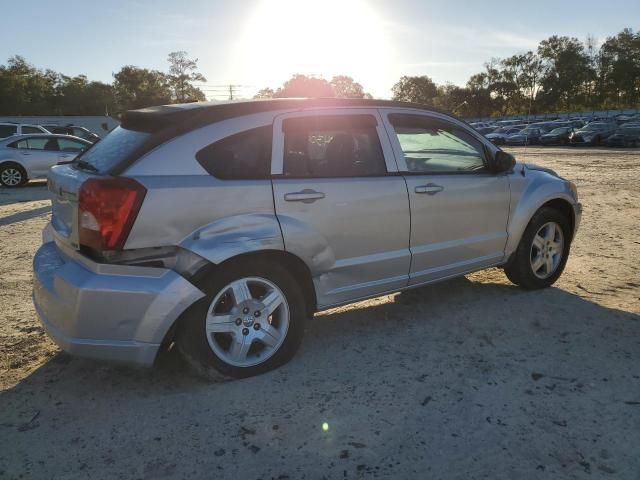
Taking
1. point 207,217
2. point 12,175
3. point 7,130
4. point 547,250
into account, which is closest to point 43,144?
point 12,175

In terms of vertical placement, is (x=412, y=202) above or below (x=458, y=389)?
above

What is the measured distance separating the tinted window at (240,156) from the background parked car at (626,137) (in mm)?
36504

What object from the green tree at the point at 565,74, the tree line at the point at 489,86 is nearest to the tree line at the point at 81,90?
the tree line at the point at 489,86

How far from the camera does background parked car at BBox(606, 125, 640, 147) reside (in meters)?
33.6

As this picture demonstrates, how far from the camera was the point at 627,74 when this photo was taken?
8975 centimetres

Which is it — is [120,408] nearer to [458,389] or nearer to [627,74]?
[458,389]

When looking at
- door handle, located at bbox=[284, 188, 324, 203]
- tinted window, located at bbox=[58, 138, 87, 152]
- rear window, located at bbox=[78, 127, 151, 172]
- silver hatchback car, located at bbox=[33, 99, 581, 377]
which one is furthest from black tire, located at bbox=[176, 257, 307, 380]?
tinted window, located at bbox=[58, 138, 87, 152]

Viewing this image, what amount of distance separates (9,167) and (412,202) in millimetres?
14359

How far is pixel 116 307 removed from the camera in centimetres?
291

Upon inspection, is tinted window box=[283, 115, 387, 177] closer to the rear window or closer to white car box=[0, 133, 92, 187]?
the rear window

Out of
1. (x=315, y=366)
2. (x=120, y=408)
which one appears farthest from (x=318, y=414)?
(x=120, y=408)

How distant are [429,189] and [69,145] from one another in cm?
1440

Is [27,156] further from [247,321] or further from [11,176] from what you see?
[247,321]

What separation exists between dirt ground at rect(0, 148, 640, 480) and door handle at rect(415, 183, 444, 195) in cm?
105
